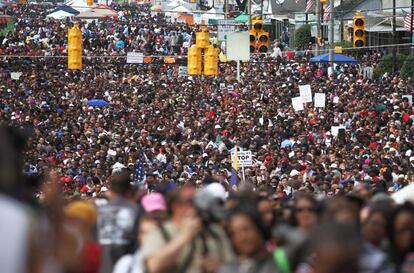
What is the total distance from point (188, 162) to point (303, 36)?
122ft

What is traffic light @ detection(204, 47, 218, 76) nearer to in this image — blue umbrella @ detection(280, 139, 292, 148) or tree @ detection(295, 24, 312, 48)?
blue umbrella @ detection(280, 139, 292, 148)

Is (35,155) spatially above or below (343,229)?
below

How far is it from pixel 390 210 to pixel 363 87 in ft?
112

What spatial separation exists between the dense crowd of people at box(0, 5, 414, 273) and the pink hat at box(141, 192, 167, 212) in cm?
3

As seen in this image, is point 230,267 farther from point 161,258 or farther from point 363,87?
point 363,87

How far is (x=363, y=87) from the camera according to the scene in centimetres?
4262

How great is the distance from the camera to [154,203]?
998 cm

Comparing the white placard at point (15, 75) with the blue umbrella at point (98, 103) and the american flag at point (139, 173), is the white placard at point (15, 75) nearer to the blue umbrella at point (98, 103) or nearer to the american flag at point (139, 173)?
the blue umbrella at point (98, 103)

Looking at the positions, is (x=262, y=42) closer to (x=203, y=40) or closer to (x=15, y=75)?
(x=203, y=40)

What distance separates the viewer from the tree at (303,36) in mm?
65438

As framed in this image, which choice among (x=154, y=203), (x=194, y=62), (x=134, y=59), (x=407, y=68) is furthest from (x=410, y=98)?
(x=154, y=203)

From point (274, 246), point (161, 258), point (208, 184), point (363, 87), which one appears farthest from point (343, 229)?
point (363, 87)

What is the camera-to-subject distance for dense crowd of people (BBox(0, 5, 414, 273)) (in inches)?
287

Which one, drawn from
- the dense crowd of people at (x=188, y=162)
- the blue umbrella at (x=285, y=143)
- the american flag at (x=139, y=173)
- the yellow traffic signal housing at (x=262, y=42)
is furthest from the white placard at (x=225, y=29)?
the american flag at (x=139, y=173)
